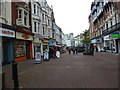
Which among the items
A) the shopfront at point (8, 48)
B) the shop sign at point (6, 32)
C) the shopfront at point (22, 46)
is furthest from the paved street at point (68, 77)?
the shopfront at point (22, 46)

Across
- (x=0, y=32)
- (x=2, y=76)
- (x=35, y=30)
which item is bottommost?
(x=2, y=76)

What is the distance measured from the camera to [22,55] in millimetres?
17516

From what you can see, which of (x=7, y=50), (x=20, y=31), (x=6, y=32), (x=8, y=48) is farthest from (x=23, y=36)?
(x=6, y=32)

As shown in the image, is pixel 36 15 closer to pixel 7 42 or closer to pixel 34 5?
pixel 34 5

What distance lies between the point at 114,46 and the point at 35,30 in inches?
703

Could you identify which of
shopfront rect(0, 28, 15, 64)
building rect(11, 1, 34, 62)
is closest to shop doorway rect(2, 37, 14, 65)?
shopfront rect(0, 28, 15, 64)

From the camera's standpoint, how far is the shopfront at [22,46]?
1588cm

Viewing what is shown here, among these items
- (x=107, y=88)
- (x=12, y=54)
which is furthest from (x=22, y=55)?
(x=107, y=88)

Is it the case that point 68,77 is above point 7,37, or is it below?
below

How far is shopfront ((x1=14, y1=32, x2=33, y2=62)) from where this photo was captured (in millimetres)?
15878

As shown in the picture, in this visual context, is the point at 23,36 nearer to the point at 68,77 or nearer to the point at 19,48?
the point at 19,48

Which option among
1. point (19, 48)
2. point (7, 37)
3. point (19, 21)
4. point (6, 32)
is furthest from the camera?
point (19, 48)

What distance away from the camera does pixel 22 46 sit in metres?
17.8

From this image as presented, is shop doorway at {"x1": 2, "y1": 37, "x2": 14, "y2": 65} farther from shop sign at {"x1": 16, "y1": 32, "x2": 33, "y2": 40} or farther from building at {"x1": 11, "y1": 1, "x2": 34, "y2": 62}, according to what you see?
shop sign at {"x1": 16, "y1": 32, "x2": 33, "y2": 40}
